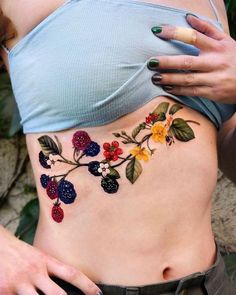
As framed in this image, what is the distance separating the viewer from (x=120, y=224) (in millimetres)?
885

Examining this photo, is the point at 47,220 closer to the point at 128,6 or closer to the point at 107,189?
the point at 107,189

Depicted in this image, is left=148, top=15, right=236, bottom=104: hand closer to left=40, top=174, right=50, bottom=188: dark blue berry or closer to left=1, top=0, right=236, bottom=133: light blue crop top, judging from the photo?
left=1, top=0, right=236, bottom=133: light blue crop top

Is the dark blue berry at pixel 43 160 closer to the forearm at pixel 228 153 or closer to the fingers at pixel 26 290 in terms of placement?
the fingers at pixel 26 290

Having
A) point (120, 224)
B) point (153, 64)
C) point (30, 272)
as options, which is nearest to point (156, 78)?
point (153, 64)

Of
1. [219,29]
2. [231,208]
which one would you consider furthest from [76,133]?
[231,208]

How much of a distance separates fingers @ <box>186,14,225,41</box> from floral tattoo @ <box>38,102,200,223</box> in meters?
0.14

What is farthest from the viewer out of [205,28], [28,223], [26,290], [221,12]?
[28,223]

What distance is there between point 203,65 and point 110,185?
239 mm

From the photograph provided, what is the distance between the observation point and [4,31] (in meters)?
0.92

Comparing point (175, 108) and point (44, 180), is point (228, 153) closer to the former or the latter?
point (175, 108)

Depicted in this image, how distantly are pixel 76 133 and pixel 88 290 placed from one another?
23cm

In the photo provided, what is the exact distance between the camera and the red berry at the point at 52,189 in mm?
896

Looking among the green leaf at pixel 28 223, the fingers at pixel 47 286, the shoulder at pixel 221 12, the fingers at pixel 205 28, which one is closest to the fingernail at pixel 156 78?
the fingers at pixel 205 28

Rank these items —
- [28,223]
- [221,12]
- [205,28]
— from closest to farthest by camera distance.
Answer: [205,28], [221,12], [28,223]
